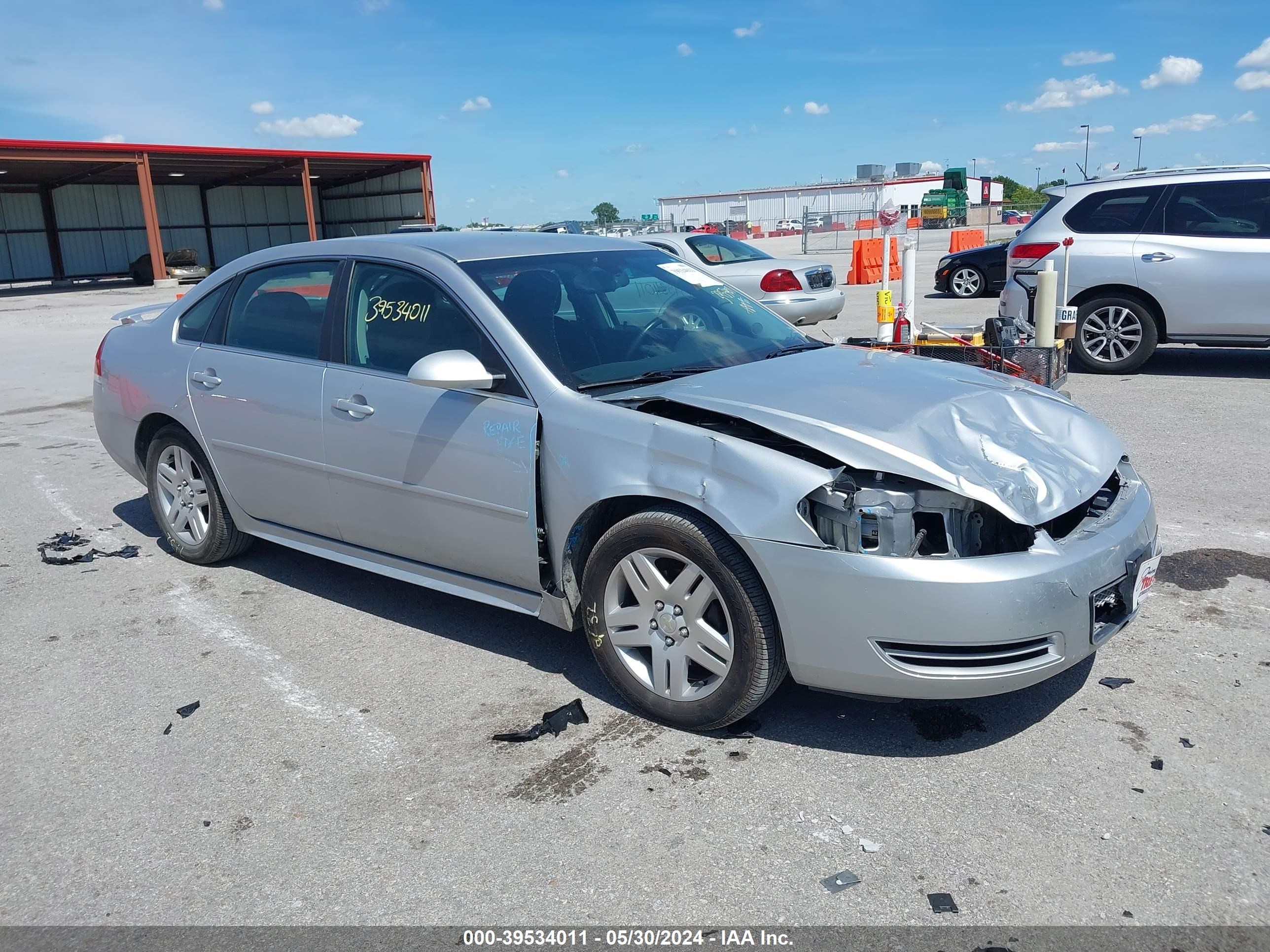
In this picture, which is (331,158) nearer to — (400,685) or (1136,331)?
(1136,331)

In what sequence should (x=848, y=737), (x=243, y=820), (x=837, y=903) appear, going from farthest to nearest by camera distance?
(x=848, y=737) < (x=243, y=820) < (x=837, y=903)

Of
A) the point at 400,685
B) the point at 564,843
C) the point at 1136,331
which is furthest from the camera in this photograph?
the point at 1136,331

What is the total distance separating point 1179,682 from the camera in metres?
3.78

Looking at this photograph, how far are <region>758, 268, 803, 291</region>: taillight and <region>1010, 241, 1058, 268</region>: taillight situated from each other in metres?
3.38

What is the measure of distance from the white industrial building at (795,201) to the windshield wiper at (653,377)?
7667cm

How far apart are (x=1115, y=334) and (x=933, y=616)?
8.03 m

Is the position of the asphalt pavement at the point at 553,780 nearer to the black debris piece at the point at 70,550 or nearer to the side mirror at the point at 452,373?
the black debris piece at the point at 70,550

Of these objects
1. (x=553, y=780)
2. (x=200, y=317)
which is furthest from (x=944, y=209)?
(x=553, y=780)

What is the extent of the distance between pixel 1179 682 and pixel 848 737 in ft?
4.24

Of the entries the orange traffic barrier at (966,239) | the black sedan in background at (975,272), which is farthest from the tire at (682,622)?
the orange traffic barrier at (966,239)

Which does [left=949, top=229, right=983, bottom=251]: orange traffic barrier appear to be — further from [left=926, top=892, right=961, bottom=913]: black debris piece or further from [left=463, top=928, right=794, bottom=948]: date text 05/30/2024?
[left=463, top=928, right=794, bottom=948]: date text 05/30/2024

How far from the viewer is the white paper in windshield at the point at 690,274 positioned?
482 cm

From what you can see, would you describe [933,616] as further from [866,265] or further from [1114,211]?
[866,265]

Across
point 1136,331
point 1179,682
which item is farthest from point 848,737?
point 1136,331
